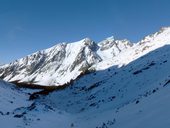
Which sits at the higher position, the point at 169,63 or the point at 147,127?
the point at 169,63

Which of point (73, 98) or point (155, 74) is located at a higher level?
point (73, 98)

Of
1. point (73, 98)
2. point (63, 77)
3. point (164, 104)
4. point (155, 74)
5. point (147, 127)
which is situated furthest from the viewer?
point (63, 77)

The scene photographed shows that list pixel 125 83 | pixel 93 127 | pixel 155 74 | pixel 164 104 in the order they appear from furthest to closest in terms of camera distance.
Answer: pixel 125 83
pixel 155 74
pixel 93 127
pixel 164 104

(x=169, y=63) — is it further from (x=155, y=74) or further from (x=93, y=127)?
(x=93, y=127)

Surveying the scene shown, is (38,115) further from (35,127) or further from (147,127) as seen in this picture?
A: (147,127)

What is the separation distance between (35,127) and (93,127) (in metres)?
4.47

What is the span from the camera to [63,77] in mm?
196000

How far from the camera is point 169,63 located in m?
47.3

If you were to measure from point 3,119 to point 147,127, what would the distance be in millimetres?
13444

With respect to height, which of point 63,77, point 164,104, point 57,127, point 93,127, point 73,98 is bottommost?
point 164,104

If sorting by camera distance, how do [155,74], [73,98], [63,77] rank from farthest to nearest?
1. [63,77]
2. [73,98]
3. [155,74]

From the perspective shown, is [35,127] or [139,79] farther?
[139,79]

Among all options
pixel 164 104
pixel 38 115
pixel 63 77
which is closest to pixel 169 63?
pixel 38 115

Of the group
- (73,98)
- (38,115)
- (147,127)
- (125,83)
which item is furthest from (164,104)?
(73,98)
